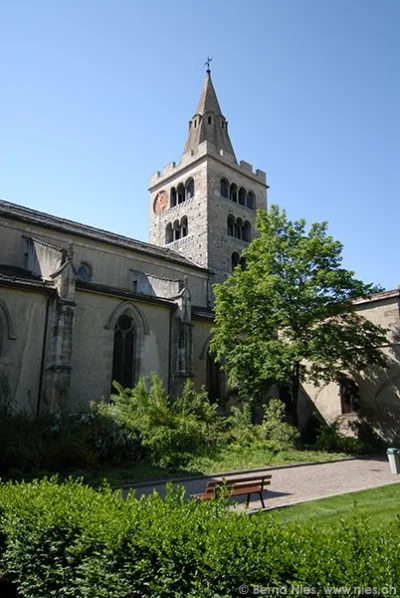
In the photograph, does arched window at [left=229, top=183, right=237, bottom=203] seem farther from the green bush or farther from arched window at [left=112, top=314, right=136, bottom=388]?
the green bush

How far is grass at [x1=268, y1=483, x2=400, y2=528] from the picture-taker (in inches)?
320

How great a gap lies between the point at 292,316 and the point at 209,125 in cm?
2409

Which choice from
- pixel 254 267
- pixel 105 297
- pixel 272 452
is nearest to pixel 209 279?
pixel 254 267

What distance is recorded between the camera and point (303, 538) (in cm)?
397

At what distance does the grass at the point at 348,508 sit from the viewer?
26.7 feet

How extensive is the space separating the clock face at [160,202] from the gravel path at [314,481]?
1051 inches

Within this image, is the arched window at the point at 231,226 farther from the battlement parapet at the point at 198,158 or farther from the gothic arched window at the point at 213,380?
the gothic arched window at the point at 213,380

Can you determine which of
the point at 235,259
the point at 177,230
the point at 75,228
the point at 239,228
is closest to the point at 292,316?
the point at 75,228

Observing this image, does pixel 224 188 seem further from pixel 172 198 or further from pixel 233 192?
pixel 172 198

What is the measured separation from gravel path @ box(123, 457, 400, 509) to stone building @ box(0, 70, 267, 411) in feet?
22.5

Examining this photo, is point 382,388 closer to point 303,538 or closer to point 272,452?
point 272,452

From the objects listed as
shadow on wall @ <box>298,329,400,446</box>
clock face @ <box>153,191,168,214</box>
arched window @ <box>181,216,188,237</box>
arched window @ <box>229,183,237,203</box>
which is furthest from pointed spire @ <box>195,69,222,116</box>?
shadow on wall @ <box>298,329,400,446</box>

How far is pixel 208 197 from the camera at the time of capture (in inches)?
1326

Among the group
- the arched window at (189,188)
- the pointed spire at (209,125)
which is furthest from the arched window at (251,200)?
the arched window at (189,188)
